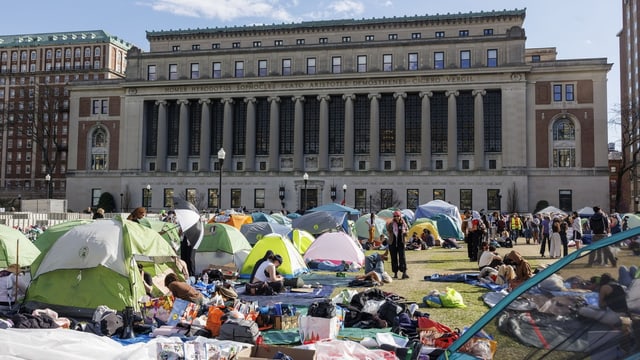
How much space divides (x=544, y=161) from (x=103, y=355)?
61.5 m

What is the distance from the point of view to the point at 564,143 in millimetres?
61875

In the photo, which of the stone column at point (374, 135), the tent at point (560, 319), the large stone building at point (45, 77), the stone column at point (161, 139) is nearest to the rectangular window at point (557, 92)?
the stone column at point (374, 135)

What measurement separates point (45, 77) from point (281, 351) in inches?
4805

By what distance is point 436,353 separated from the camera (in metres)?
7.74

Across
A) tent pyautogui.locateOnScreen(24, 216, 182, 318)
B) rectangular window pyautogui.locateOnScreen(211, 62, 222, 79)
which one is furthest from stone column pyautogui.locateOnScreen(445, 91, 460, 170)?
tent pyautogui.locateOnScreen(24, 216, 182, 318)

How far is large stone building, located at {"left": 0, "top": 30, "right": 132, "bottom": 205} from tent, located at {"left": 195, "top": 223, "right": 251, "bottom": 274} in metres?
96.8

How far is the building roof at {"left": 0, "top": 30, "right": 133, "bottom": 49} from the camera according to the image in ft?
380

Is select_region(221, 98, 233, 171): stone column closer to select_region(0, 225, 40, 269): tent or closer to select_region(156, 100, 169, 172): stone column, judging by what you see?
select_region(156, 100, 169, 172): stone column

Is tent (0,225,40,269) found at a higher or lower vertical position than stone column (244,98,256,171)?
lower

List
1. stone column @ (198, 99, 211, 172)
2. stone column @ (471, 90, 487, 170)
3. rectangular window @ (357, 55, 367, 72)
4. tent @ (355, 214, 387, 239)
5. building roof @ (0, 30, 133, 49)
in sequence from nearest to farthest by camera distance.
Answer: tent @ (355, 214, 387, 239) < stone column @ (471, 90, 487, 170) < rectangular window @ (357, 55, 367, 72) < stone column @ (198, 99, 211, 172) < building roof @ (0, 30, 133, 49)

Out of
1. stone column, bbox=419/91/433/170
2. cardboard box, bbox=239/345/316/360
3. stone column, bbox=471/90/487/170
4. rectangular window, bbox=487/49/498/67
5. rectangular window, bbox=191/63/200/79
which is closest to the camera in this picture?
cardboard box, bbox=239/345/316/360

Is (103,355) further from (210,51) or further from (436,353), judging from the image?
(210,51)

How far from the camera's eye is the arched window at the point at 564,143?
61719mm

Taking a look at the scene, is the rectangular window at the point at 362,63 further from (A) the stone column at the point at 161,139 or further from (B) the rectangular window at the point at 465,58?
(A) the stone column at the point at 161,139
